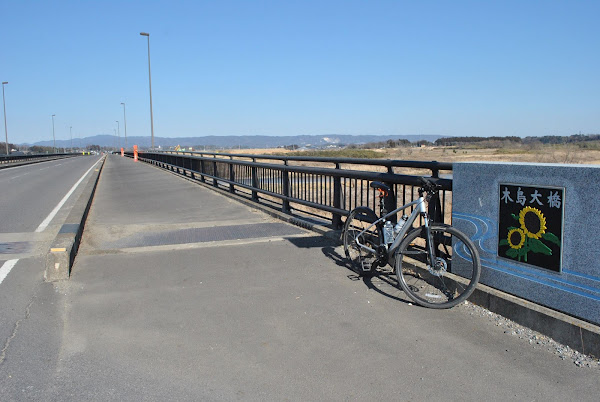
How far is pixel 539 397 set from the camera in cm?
326

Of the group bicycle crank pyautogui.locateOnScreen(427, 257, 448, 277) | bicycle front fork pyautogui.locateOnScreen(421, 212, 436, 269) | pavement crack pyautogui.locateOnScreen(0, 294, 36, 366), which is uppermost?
bicycle front fork pyautogui.locateOnScreen(421, 212, 436, 269)

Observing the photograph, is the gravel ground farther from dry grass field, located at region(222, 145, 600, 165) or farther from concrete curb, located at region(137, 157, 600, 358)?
dry grass field, located at region(222, 145, 600, 165)

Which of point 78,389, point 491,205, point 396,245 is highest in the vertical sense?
point 491,205

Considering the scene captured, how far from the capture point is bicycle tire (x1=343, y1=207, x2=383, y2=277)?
5.85 metres

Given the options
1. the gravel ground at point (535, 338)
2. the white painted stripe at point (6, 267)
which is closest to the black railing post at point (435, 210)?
the gravel ground at point (535, 338)

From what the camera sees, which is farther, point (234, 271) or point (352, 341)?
point (234, 271)

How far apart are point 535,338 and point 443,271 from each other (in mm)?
1120

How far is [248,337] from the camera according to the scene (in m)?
4.30

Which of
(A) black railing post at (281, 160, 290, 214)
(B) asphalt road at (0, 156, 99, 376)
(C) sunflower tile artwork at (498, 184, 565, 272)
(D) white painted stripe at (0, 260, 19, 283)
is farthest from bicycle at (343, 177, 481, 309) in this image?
(D) white painted stripe at (0, 260, 19, 283)

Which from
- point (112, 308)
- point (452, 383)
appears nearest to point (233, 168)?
point (112, 308)

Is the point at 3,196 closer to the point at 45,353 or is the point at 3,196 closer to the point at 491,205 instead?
the point at 45,353

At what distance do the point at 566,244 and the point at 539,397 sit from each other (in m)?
1.32

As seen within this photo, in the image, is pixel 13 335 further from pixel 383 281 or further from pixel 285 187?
pixel 285 187

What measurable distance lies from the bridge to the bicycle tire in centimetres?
15
